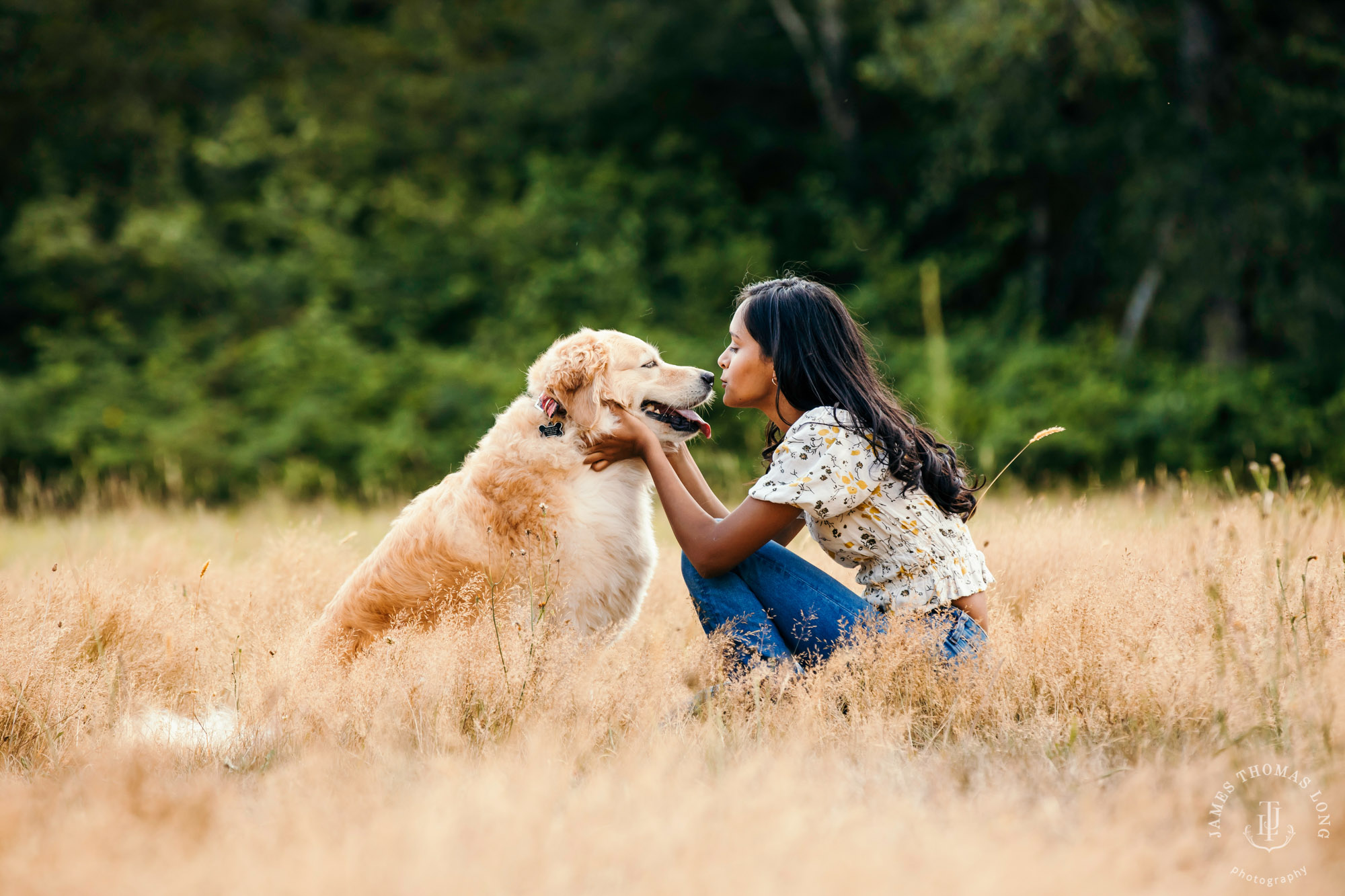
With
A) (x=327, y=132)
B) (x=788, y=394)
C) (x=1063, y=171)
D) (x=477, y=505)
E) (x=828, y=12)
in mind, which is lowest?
(x=477, y=505)

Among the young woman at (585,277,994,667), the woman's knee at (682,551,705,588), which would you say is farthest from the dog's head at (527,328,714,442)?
the woman's knee at (682,551,705,588)

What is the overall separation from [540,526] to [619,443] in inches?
15.3

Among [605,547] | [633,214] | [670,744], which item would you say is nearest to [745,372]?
[605,547]

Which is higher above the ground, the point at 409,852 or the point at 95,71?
the point at 95,71

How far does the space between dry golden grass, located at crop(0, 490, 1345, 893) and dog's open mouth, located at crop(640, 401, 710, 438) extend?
735 millimetres

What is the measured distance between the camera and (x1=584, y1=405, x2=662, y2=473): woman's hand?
3.07m

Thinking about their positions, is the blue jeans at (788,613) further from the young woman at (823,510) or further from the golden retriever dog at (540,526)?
the golden retriever dog at (540,526)

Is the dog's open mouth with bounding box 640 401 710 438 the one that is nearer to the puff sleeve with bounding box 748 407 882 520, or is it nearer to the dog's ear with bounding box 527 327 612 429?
the dog's ear with bounding box 527 327 612 429

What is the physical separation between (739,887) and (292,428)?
1041cm

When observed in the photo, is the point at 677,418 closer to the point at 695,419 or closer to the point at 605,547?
the point at 695,419

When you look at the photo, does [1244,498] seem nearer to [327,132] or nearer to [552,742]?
[552,742]

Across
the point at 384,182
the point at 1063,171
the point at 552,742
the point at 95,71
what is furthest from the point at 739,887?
the point at 95,71

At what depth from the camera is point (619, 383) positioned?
3.29 m

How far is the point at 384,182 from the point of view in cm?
1301
